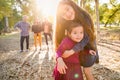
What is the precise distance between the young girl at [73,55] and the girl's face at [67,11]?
7.2 inches

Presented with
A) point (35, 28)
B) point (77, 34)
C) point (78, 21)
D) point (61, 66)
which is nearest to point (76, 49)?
point (77, 34)

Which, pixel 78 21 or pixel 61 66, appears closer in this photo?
pixel 61 66

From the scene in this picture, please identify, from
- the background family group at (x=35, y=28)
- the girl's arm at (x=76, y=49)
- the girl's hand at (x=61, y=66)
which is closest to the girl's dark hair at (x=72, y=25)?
the girl's arm at (x=76, y=49)

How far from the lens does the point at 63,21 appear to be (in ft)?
15.9

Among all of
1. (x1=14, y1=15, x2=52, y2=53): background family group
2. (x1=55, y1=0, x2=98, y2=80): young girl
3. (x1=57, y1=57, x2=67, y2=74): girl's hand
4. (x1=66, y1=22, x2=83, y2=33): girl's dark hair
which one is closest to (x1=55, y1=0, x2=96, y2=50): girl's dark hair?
(x1=55, y1=0, x2=98, y2=80): young girl

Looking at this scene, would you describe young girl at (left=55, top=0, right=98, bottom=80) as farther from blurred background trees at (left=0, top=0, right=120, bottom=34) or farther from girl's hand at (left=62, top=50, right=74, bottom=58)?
blurred background trees at (left=0, top=0, right=120, bottom=34)

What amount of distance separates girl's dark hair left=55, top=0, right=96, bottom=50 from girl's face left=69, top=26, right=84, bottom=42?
0.53ft

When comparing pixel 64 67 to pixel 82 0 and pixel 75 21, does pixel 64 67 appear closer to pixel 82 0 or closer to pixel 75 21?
pixel 75 21

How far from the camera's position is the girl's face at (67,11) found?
4.69 metres

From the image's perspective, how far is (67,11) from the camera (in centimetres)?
470

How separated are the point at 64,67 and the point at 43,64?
286 inches

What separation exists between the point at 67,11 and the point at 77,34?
0.43m

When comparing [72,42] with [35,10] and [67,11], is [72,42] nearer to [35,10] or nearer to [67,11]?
[67,11]

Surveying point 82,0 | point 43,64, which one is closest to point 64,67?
point 43,64
